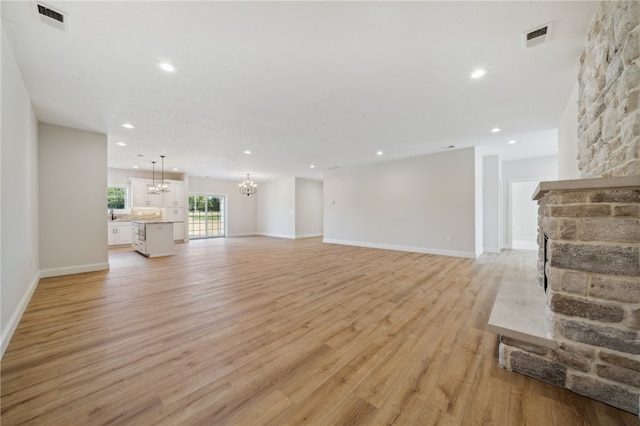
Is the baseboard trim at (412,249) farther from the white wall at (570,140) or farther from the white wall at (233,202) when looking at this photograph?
the white wall at (233,202)

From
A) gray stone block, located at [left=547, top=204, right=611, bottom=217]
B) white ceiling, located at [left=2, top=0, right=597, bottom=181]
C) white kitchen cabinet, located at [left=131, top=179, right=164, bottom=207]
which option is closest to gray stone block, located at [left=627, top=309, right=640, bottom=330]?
gray stone block, located at [left=547, top=204, right=611, bottom=217]

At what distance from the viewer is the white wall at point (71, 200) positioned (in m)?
4.17

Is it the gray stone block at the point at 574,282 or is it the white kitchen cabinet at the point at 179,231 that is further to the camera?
the white kitchen cabinet at the point at 179,231

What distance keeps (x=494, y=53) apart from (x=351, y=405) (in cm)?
325

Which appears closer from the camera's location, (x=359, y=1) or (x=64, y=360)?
(x=359, y=1)

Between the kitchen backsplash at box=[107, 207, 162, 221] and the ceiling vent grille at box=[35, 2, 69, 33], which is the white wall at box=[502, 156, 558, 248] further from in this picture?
the kitchen backsplash at box=[107, 207, 162, 221]

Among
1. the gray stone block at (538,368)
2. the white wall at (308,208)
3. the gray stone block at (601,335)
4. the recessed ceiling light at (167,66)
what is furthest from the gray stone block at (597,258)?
the white wall at (308,208)

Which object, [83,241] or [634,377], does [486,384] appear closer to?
[634,377]

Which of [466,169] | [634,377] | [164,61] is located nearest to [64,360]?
[164,61]

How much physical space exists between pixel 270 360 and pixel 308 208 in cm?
928

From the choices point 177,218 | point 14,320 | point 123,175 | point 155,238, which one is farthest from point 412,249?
point 123,175

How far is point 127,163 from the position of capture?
7590 mm

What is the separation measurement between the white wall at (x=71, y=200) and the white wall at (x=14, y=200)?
3.01 ft

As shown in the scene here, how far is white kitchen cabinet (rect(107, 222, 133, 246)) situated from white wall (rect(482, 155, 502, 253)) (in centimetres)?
1131
